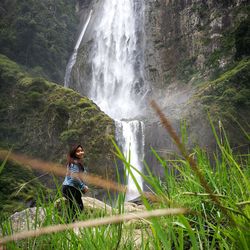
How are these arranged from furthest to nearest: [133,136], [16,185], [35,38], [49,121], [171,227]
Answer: [35,38], [49,121], [133,136], [16,185], [171,227]

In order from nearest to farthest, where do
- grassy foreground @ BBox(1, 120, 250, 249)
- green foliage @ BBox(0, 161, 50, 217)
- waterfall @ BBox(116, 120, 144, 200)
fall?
grassy foreground @ BBox(1, 120, 250, 249)
green foliage @ BBox(0, 161, 50, 217)
waterfall @ BBox(116, 120, 144, 200)

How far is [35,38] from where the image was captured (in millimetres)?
37938

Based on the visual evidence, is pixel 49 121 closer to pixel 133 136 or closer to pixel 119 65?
pixel 133 136

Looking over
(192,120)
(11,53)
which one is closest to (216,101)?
(192,120)

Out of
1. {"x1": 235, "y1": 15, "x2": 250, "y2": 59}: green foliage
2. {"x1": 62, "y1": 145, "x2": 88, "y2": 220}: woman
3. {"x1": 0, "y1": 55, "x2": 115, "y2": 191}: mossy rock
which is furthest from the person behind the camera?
{"x1": 0, "y1": 55, "x2": 115, "y2": 191}: mossy rock

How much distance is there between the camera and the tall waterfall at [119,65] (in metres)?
31.6

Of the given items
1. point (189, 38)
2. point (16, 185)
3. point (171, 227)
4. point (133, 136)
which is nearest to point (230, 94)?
point (133, 136)

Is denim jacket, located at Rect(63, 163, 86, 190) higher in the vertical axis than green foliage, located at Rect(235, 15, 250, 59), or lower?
lower

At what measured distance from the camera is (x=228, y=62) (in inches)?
1117

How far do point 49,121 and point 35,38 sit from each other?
15406 mm

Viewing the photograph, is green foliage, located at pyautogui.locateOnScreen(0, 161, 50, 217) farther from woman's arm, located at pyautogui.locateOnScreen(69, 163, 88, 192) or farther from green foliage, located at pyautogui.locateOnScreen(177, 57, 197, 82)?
green foliage, located at pyautogui.locateOnScreen(177, 57, 197, 82)

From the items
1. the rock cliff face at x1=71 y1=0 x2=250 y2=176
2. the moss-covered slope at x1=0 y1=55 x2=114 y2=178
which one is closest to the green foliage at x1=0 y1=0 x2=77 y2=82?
the rock cliff face at x1=71 y1=0 x2=250 y2=176

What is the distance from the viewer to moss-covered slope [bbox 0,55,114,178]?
23.8 meters

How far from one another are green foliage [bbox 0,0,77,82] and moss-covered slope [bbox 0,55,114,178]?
7.62 meters
